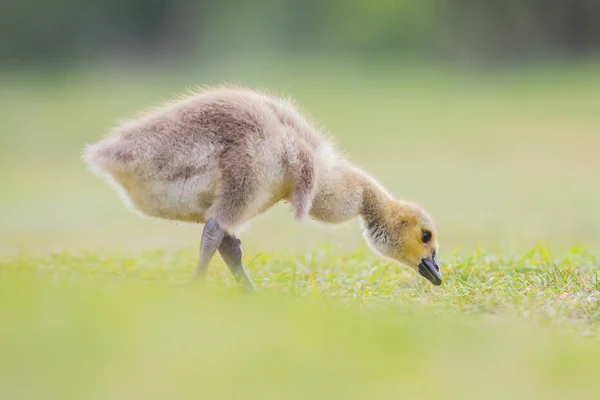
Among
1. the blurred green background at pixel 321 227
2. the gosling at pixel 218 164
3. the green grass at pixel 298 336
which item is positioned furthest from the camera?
the gosling at pixel 218 164

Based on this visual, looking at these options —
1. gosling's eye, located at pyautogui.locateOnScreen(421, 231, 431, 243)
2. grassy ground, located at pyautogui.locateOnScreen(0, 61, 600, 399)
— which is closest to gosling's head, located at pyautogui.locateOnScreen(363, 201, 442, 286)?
gosling's eye, located at pyautogui.locateOnScreen(421, 231, 431, 243)

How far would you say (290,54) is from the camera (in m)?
35.2

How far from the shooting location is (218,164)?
6.51 metres

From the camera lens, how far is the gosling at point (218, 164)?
6.45m

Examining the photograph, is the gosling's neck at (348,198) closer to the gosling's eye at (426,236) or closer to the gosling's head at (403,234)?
the gosling's head at (403,234)

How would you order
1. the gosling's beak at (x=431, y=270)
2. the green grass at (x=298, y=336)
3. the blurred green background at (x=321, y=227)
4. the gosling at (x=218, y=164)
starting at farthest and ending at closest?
the gosling's beak at (x=431, y=270) < the gosling at (x=218, y=164) < the blurred green background at (x=321, y=227) < the green grass at (x=298, y=336)

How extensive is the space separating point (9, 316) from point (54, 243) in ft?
23.3

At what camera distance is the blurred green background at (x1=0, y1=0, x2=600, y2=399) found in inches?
176

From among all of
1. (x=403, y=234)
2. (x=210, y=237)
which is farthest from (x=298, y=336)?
(x=403, y=234)

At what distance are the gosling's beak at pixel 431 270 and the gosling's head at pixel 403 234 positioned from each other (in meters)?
0.04

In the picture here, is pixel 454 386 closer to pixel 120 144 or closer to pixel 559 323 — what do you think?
pixel 559 323

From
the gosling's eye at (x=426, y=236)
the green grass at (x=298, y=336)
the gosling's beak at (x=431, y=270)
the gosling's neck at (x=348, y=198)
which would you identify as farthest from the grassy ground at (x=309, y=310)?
the gosling's neck at (x=348, y=198)

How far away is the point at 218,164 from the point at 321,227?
5.00 feet

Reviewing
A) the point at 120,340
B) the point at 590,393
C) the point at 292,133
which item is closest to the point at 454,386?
the point at 590,393
